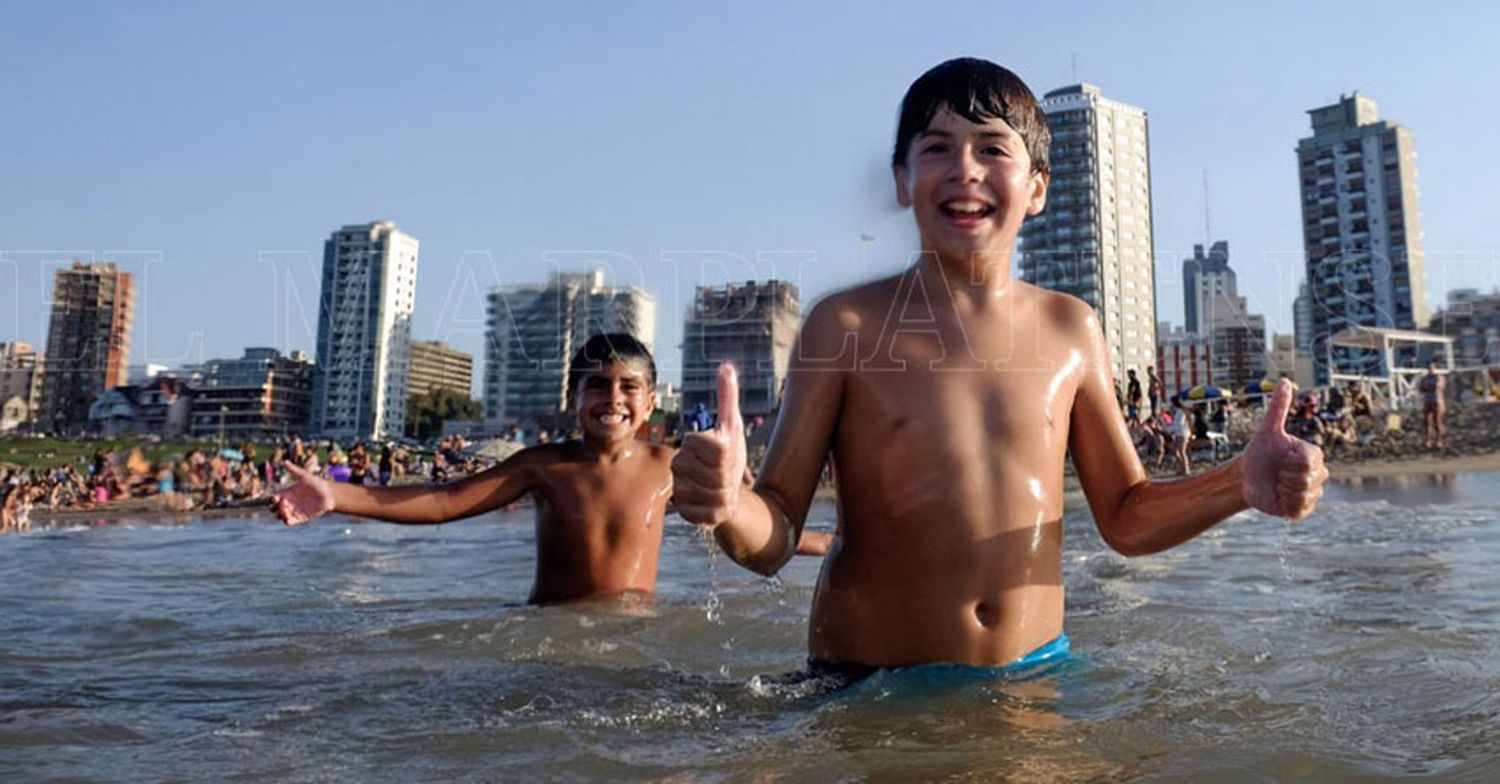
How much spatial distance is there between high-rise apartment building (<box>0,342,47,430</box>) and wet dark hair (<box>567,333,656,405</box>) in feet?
229

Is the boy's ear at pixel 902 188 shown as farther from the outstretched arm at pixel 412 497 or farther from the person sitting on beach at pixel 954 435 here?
the outstretched arm at pixel 412 497

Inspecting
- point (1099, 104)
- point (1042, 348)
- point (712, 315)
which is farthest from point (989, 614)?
point (1099, 104)

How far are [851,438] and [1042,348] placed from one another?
1.72ft

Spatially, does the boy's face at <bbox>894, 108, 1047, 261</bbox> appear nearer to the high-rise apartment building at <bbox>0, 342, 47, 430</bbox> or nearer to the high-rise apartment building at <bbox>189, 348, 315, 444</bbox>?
the high-rise apartment building at <bbox>0, 342, 47, 430</bbox>

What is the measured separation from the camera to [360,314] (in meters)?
45.2

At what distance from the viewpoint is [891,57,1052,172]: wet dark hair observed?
7.73 ft

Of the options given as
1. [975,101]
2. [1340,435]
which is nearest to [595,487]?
[975,101]

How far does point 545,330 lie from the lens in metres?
48.5

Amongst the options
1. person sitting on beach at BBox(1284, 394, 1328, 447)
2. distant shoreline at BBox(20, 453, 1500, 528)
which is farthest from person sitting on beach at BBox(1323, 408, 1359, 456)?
distant shoreline at BBox(20, 453, 1500, 528)

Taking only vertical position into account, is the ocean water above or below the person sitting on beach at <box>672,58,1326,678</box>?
below

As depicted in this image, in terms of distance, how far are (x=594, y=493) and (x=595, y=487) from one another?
28mm

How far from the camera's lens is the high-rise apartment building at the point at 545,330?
23578mm

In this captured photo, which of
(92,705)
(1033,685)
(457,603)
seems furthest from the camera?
(457,603)

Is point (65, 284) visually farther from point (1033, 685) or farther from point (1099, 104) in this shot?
point (1099, 104)
